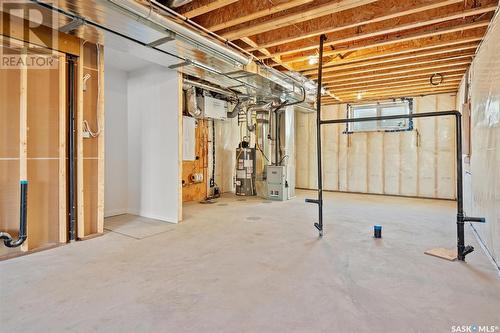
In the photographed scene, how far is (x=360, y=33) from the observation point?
3590 mm

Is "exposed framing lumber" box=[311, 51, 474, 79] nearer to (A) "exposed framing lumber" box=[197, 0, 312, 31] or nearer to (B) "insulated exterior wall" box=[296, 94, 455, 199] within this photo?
(A) "exposed framing lumber" box=[197, 0, 312, 31]

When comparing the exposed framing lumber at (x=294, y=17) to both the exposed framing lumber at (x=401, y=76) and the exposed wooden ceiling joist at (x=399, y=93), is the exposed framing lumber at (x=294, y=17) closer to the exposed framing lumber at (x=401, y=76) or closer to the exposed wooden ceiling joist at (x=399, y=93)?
the exposed framing lumber at (x=401, y=76)

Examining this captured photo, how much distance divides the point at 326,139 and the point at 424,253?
542 cm

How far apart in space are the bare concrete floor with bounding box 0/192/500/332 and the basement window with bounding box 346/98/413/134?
4.09 m

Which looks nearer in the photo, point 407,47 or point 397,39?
point 397,39

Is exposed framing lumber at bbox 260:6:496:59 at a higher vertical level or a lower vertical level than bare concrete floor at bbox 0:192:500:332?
higher

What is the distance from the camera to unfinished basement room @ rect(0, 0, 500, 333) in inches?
77.4

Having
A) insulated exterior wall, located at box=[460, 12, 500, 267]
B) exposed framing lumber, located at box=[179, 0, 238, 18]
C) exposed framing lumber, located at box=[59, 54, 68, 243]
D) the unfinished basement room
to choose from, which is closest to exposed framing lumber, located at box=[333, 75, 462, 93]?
the unfinished basement room

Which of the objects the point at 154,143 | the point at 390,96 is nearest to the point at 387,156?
the point at 390,96

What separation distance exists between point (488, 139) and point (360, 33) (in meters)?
1.93

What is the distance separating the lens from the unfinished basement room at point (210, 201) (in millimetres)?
1966

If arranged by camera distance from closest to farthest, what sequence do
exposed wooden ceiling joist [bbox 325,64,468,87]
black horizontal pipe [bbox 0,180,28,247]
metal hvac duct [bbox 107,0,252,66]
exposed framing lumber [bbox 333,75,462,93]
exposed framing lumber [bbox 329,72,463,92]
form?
1. metal hvac duct [bbox 107,0,252,66]
2. black horizontal pipe [bbox 0,180,28,247]
3. exposed wooden ceiling joist [bbox 325,64,468,87]
4. exposed framing lumber [bbox 329,72,463,92]
5. exposed framing lumber [bbox 333,75,462,93]

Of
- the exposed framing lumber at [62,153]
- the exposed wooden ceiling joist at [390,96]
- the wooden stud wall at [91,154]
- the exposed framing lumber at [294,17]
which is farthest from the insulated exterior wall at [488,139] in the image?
the exposed framing lumber at [62,153]

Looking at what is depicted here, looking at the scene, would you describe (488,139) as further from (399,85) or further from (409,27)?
(399,85)
